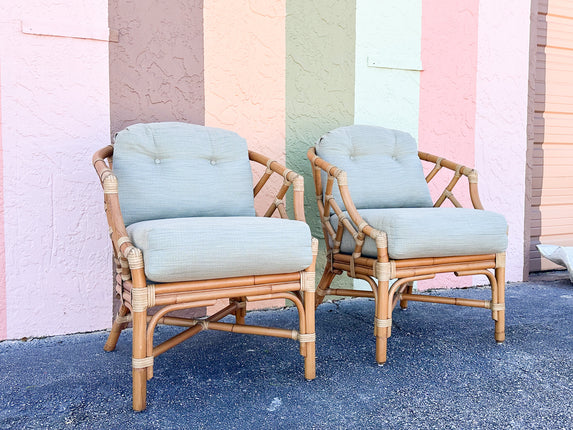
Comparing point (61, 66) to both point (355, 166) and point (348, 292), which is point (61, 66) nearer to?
point (355, 166)

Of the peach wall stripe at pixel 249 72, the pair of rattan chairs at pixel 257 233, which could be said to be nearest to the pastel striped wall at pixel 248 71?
the peach wall stripe at pixel 249 72

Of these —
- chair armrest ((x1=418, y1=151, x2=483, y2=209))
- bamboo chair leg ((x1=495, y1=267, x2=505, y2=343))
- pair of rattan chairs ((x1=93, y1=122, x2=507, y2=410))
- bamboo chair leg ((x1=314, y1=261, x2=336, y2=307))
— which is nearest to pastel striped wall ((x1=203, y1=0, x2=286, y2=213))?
pair of rattan chairs ((x1=93, y1=122, x2=507, y2=410))

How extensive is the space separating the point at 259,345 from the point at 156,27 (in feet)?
4.99

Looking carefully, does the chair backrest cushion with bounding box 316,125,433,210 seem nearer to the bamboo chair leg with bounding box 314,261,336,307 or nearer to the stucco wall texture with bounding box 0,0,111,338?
the bamboo chair leg with bounding box 314,261,336,307

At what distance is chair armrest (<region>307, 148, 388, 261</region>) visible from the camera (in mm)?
1721

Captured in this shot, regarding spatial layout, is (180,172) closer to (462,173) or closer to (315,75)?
(315,75)

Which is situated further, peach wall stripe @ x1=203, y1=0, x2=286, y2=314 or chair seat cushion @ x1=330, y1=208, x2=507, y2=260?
peach wall stripe @ x1=203, y1=0, x2=286, y2=314

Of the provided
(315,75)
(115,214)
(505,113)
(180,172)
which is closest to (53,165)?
(180,172)

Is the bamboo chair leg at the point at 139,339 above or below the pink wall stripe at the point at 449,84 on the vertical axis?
below

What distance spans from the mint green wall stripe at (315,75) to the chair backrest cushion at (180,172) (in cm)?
54

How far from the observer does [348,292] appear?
82.8 inches

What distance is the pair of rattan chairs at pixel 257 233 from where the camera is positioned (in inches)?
53.6

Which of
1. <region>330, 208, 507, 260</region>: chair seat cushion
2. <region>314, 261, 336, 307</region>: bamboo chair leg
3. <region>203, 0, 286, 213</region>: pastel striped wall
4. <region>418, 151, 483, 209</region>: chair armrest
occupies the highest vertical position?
<region>203, 0, 286, 213</region>: pastel striped wall

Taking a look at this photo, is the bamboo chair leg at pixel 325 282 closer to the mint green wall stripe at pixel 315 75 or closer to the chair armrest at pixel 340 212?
the chair armrest at pixel 340 212
